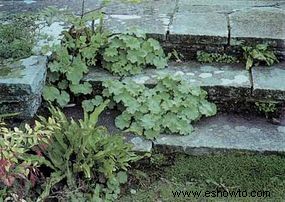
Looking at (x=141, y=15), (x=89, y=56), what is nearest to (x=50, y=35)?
(x=89, y=56)

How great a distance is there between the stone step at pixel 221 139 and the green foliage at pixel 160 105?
5 cm

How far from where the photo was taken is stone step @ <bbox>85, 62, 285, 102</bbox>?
309 centimetres

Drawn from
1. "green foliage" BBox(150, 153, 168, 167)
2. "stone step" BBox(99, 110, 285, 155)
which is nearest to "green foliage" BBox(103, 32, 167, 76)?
"stone step" BBox(99, 110, 285, 155)

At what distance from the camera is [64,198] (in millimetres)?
2676

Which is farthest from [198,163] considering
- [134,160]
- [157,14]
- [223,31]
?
[157,14]

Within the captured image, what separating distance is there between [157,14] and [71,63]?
2.88 ft

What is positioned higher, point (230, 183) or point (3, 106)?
point (3, 106)

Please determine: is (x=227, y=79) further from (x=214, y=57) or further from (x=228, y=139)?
(x=228, y=139)

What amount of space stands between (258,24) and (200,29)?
0.42 metres

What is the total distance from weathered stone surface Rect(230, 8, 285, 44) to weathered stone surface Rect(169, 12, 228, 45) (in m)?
0.07

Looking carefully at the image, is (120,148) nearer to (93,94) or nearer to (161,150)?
(161,150)

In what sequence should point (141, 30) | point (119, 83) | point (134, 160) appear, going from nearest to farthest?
point (134, 160), point (119, 83), point (141, 30)

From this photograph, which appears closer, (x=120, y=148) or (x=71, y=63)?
(x=120, y=148)

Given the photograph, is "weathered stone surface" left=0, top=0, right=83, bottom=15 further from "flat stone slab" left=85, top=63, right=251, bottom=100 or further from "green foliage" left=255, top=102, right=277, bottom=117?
"green foliage" left=255, top=102, right=277, bottom=117
